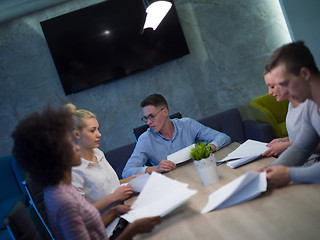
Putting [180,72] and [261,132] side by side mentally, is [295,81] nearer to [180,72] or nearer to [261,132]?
[261,132]

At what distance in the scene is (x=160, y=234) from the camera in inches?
48.6

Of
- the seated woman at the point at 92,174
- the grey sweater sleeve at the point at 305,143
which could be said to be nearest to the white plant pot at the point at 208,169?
the grey sweater sleeve at the point at 305,143

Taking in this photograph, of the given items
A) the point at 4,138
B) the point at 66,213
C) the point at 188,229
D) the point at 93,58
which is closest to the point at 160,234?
the point at 188,229

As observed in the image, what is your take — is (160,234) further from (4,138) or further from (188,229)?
(4,138)

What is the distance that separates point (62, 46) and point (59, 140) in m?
3.28

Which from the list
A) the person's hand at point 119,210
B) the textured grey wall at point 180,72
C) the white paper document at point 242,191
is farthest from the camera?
the textured grey wall at point 180,72

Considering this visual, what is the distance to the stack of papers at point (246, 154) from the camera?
1812 millimetres

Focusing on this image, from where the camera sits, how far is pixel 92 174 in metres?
2.00

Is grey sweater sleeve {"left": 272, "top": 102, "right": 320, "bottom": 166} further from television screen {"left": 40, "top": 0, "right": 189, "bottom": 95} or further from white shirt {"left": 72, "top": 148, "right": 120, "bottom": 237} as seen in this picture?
television screen {"left": 40, "top": 0, "right": 189, "bottom": 95}

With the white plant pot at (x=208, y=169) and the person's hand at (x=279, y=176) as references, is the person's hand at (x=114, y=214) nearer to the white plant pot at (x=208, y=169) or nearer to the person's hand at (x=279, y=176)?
the white plant pot at (x=208, y=169)

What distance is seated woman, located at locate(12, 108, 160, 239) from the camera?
1.23 m

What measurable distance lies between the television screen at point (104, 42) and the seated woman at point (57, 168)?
121 inches

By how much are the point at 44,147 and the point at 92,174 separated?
31.2 inches

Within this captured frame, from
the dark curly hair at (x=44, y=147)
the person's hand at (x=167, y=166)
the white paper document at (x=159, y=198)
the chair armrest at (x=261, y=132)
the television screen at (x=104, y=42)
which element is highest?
the television screen at (x=104, y=42)
